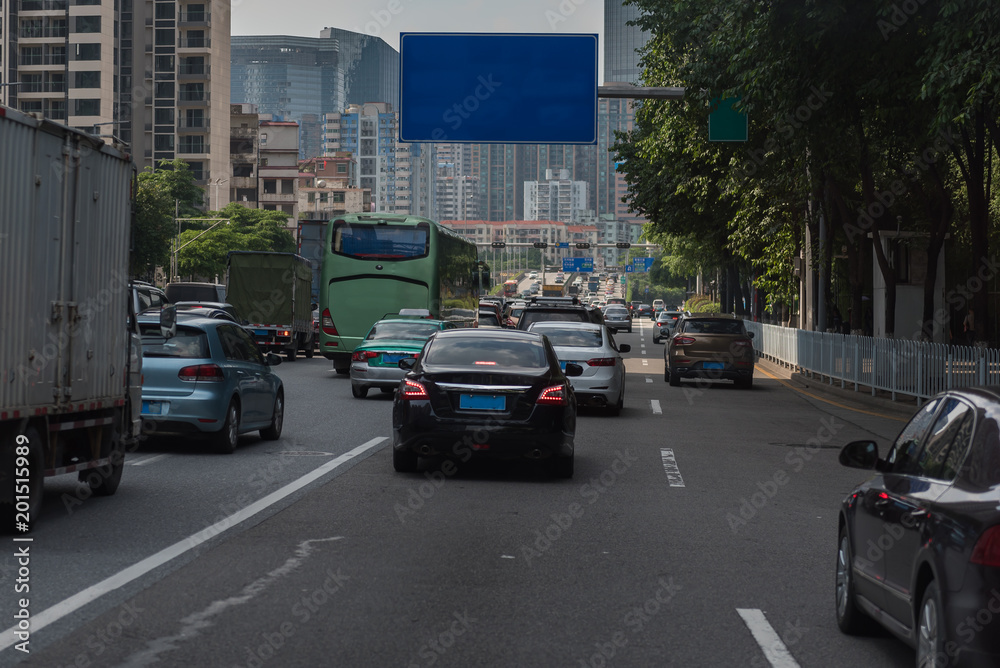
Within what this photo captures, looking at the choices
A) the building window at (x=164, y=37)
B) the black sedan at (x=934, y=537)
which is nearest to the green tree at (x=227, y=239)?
the building window at (x=164, y=37)

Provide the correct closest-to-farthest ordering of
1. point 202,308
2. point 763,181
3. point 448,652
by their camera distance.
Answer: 1. point 448,652
2. point 202,308
3. point 763,181

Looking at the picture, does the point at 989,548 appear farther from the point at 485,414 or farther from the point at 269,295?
the point at 269,295

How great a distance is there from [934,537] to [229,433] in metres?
10.9

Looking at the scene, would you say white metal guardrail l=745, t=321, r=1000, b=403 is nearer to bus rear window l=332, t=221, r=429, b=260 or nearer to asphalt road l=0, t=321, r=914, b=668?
asphalt road l=0, t=321, r=914, b=668

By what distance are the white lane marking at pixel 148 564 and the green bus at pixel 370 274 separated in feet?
63.3

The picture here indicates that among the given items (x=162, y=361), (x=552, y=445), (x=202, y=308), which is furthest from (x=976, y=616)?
(x=202, y=308)

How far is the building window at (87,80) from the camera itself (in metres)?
103

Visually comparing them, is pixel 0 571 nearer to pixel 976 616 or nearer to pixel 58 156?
pixel 58 156

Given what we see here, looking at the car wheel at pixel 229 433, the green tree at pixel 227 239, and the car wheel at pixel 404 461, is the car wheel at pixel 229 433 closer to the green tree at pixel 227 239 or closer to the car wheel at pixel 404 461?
the car wheel at pixel 404 461

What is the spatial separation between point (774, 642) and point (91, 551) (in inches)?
178

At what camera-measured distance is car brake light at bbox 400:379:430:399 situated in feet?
41.7

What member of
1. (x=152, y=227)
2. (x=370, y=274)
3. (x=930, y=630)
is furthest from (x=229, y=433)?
(x=152, y=227)

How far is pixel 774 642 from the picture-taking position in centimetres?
641

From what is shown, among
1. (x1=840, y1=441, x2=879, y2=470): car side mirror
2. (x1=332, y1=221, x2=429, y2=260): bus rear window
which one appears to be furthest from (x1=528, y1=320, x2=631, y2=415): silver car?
(x1=840, y1=441, x2=879, y2=470): car side mirror
